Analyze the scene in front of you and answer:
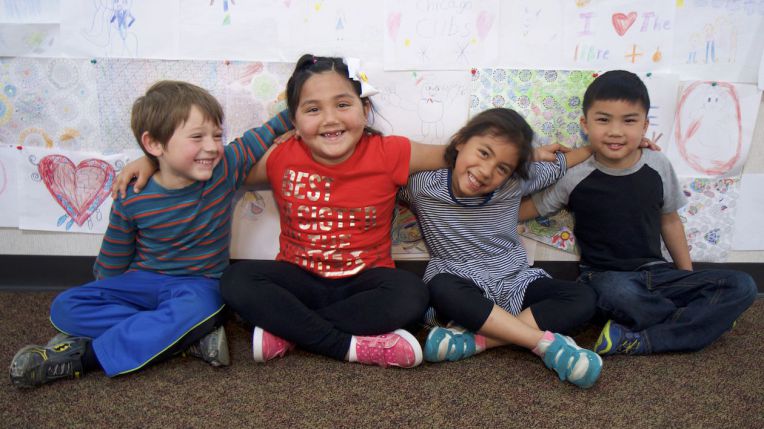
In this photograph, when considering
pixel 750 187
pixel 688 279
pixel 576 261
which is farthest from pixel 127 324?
pixel 750 187

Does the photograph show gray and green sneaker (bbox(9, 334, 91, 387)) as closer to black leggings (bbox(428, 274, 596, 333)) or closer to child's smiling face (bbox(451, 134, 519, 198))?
black leggings (bbox(428, 274, 596, 333))

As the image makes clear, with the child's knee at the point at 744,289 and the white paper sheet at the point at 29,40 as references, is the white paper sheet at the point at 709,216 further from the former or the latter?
the white paper sheet at the point at 29,40

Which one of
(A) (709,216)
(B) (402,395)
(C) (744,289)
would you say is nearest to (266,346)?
(B) (402,395)

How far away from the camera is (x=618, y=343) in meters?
1.14

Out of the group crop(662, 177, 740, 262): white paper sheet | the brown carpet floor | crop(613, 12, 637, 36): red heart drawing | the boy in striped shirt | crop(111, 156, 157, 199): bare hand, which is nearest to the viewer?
the brown carpet floor

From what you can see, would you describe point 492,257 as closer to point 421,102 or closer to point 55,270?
point 421,102

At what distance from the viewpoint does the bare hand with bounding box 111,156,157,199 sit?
1.14 m

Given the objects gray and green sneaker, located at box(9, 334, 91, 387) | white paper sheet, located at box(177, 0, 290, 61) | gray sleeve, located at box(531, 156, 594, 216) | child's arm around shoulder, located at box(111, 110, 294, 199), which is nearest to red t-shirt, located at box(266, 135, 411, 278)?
child's arm around shoulder, located at box(111, 110, 294, 199)

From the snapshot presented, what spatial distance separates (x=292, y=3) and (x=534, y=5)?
0.59 metres

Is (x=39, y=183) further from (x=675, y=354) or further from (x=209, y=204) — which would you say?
(x=675, y=354)

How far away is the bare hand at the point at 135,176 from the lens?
3.73ft

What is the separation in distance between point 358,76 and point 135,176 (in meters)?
0.57

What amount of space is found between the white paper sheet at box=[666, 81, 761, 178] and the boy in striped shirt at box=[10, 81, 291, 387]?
1026 millimetres

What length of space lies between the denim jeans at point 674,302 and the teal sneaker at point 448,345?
37 centimetres
